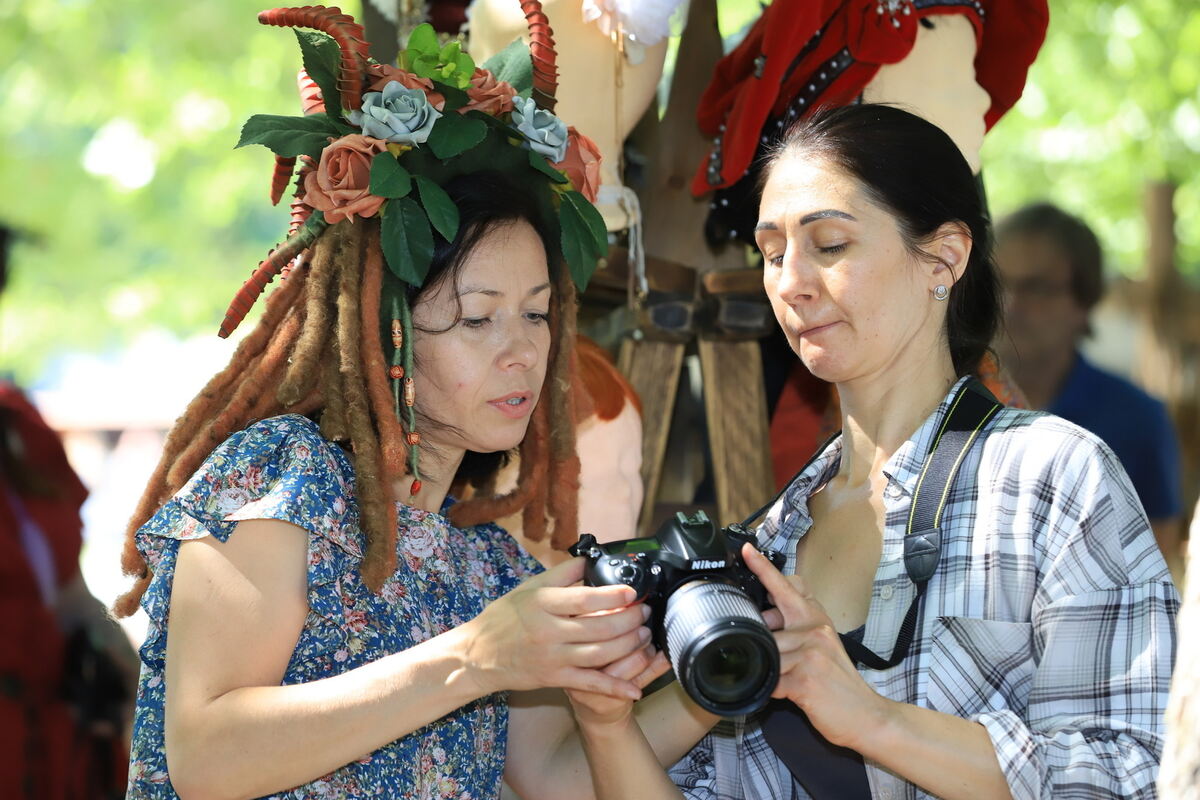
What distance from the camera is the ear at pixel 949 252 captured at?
1875 mm

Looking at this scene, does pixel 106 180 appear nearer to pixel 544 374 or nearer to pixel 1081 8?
pixel 1081 8

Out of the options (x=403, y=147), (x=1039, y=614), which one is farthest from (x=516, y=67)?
(x=1039, y=614)

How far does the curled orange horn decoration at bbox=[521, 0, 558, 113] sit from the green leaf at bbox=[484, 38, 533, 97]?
0.01 m

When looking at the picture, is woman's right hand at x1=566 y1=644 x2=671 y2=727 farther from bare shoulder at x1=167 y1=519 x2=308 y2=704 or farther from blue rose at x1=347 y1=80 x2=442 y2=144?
blue rose at x1=347 y1=80 x2=442 y2=144

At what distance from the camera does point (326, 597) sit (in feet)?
5.63

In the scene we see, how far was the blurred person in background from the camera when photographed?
3.27 meters

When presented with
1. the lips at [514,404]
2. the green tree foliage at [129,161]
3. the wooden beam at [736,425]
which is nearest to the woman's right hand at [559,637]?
the lips at [514,404]

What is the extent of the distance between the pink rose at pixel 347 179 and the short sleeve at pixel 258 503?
30cm

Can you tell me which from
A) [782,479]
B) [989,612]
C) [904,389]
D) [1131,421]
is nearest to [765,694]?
[989,612]

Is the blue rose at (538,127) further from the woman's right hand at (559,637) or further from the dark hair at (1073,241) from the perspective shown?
the dark hair at (1073,241)

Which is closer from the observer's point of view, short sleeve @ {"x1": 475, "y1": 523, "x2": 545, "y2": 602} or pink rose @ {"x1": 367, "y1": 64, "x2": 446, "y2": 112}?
pink rose @ {"x1": 367, "y1": 64, "x2": 446, "y2": 112}

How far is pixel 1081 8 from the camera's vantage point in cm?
568

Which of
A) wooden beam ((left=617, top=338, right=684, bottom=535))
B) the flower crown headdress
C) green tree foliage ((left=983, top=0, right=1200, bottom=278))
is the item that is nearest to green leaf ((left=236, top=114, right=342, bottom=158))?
the flower crown headdress

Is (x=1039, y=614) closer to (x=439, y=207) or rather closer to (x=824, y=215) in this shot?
(x=824, y=215)
